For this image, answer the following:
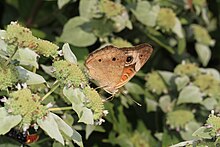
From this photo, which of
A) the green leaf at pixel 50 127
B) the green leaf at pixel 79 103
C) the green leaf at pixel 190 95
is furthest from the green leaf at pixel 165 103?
the green leaf at pixel 50 127

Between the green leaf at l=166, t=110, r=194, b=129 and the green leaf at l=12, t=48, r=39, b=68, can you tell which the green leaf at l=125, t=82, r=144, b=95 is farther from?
the green leaf at l=12, t=48, r=39, b=68

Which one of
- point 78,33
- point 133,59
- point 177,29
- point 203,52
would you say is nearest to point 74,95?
point 133,59

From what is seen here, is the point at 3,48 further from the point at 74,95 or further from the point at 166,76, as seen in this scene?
the point at 166,76

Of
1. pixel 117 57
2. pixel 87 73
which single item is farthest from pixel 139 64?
pixel 87 73

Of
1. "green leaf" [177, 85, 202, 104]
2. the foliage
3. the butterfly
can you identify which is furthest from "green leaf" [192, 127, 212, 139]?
"green leaf" [177, 85, 202, 104]

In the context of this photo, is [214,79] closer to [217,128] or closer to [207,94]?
[207,94]

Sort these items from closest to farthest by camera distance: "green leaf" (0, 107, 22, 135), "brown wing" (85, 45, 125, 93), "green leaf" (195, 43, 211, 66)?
1. "green leaf" (0, 107, 22, 135)
2. "brown wing" (85, 45, 125, 93)
3. "green leaf" (195, 43, 211, 66)
